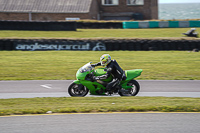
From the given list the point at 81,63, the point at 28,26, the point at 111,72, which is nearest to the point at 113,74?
the point at 111,72

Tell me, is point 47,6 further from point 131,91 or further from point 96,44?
point 131,91

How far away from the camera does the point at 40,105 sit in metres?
8.82

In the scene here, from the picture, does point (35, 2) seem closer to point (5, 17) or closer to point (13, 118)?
point (5, 17)

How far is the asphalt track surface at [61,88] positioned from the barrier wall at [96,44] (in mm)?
9228

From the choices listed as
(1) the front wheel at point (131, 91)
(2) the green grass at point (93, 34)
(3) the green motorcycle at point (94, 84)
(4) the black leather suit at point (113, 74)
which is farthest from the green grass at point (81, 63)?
(2) the green grass at point (93, 34)

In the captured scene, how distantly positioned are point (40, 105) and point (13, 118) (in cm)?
132

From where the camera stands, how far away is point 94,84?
1070cm

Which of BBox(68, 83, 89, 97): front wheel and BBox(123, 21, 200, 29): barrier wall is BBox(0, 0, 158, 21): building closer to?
BBox(123, 21, 200, 29): barrier wall

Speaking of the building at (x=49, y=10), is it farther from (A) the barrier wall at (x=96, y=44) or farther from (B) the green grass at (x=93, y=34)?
(A) the barrier wall at (x=96, y=44)

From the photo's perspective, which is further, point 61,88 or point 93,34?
point 93,34

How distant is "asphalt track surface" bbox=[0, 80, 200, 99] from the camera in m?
11.4

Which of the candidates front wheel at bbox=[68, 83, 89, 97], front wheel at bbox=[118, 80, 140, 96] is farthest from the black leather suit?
front wheel at bbox=[68, 83, 89, 97]

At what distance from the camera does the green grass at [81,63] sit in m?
15.4

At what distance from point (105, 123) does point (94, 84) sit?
12.1 ft
